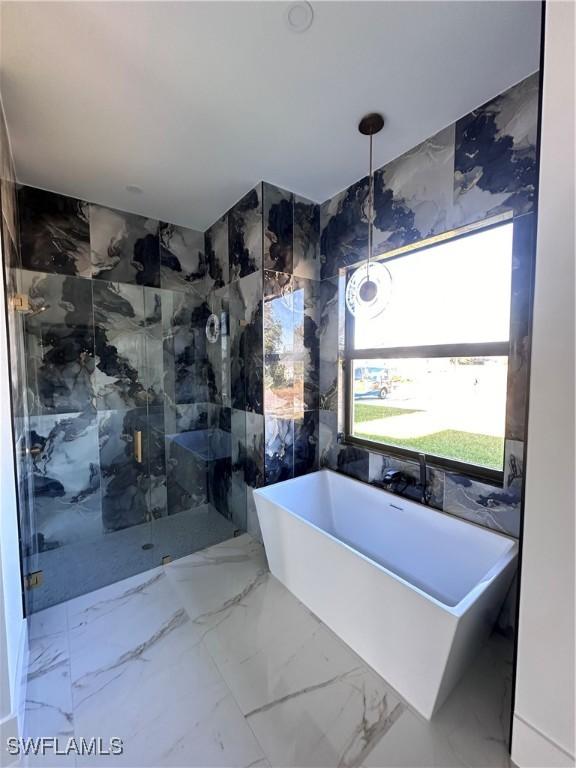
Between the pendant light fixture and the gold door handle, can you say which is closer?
the pendant light fixture

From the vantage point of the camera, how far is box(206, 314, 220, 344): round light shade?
3.09 meters

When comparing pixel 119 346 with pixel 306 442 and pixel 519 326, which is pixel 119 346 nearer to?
pixel 306 442

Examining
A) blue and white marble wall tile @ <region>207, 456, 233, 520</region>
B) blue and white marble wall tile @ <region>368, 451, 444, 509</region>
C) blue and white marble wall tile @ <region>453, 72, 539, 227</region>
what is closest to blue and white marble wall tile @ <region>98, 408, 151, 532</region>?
blue and white marble wall tile @ <region>207, 456, 233, 520</region>

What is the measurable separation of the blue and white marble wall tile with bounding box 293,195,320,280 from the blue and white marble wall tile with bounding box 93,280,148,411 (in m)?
1.59

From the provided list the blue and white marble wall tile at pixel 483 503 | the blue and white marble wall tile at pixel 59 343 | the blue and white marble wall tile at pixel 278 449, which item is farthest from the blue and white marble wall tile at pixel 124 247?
the blue and white marble wall tile at pixel 483 503

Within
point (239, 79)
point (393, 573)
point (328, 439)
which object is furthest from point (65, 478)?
point (239, 79)

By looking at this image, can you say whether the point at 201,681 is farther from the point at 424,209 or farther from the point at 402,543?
the point at 424,209

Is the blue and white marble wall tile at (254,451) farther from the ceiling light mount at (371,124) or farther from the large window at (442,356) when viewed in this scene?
the ceiling light mount at (371,124)

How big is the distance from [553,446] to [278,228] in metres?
2.26

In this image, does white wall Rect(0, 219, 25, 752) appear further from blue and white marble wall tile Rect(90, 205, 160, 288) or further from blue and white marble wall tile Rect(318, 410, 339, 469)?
blue and white marble wall tile Rect(318, 410, 339, 469)

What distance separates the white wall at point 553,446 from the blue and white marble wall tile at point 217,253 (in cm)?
238

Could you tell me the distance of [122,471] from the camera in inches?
114

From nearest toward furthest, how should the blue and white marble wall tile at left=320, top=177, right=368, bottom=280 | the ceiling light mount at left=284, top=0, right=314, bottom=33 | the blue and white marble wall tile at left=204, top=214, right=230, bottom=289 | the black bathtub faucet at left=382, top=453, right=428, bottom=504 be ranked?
the ceiling light mount at left=284, top=0, right=314, bottom=33, the black bathtub faucet at left=382, top=453, right=428, bottom=504, the blue and white marble wall tile at left=320, top=177, right=368, bottom=280, the blue and white marble wall tile at left=204, top=214, right=230, bottom=289

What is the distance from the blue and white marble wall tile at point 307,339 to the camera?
258 centimetres
